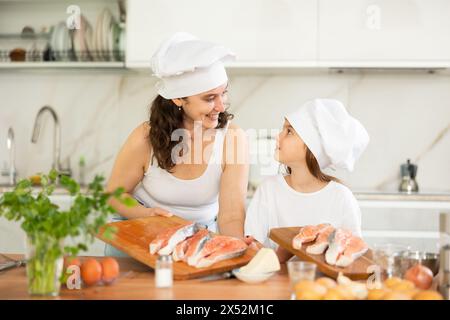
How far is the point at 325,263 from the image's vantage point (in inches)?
62.9

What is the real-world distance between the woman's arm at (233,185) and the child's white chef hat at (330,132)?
0.88 feet

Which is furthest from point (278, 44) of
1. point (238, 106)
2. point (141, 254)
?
point (141, 254)

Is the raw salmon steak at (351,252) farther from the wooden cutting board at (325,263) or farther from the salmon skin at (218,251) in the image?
the salmon skin at (218,251)

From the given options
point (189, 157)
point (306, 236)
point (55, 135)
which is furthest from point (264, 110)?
point (306, 236)

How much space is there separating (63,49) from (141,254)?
2.39 m

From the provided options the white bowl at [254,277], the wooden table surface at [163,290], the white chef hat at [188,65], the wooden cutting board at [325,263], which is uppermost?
the white chef hat at [188,65]

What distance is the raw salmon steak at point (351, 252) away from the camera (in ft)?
5.21

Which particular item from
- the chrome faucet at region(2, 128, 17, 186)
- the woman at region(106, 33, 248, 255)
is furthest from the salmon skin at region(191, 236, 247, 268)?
the chrome faucet at region(2, 128, 17, 186)

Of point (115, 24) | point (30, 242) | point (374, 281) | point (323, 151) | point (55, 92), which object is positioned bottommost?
point (374, 281)

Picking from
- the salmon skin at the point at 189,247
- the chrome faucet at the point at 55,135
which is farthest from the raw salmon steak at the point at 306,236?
the chrome faucet at the point at 55,135

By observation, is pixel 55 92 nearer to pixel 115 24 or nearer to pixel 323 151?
pixel 115 24

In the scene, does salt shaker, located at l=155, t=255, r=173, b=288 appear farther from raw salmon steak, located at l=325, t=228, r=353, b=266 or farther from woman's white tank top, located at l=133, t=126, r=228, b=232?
woman's white tank top, located at l=133, t=126, r=228, b=232

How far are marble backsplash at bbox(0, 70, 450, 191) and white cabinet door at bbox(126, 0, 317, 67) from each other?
1.29 feet
